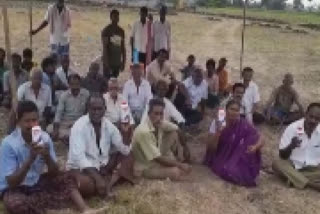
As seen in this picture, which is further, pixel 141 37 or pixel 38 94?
pixel 141 37

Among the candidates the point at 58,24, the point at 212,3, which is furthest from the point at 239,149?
the point at 212,3

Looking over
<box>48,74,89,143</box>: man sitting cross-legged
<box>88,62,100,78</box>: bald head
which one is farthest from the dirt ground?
<box>88,62,100,78</box>: bald head

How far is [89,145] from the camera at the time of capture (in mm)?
5930

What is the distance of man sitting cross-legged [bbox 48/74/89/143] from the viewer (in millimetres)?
7399

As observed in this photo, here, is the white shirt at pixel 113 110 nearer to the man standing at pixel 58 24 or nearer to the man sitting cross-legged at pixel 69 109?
the man sitting cross-legged at pixel 69 109

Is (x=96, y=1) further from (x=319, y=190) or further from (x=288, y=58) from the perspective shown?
(x=319, y=190)

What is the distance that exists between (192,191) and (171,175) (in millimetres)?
324

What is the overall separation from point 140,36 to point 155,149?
4.45 m

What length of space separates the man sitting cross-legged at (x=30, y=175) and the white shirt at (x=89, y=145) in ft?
1.11

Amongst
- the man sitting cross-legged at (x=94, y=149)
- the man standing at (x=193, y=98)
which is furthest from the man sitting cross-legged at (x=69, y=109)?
the man standing at (x=193, y=98)

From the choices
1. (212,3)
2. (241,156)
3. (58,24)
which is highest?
(212,3)

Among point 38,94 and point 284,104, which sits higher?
point 38,94

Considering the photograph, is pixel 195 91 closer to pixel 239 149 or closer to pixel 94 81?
pixel 94 81

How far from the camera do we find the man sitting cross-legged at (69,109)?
740cm
